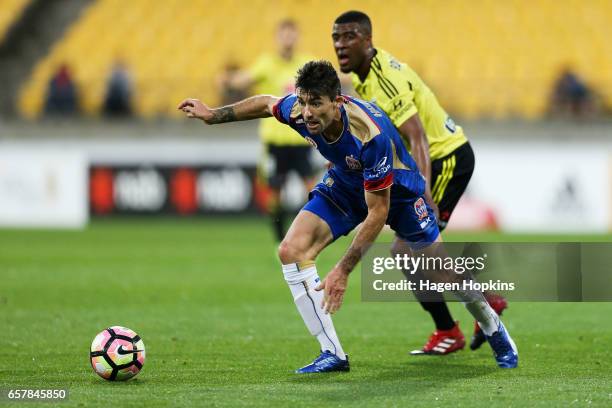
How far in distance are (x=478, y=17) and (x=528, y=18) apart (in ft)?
3.65

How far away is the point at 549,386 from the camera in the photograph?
617 centimetres

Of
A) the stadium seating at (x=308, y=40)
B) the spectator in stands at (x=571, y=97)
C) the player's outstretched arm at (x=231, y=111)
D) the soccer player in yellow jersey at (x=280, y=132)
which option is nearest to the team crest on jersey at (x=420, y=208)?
the player's outstretched arm at (x=231, y=111)

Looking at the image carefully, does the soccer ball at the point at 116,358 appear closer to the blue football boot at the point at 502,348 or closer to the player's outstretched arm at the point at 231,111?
the player's outstretched arm at the point at 231,111

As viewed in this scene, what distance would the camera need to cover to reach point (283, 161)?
14.1 metres

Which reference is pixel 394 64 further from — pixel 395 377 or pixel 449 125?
pixel 395 377

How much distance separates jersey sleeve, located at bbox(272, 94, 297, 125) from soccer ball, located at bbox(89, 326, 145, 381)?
1.59 meters

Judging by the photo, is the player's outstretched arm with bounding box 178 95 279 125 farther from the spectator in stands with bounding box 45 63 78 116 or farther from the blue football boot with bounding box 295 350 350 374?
the spectator in stands with bounding box 45 63 78 116

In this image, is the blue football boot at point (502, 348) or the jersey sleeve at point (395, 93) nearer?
the blue football boot at point (502, 348)

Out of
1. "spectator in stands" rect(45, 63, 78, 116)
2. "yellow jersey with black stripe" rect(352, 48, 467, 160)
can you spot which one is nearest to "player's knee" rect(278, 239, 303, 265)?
"yellow jersey with black stripe" rect(352, 48, 467, 160)

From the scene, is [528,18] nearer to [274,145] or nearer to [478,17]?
[478,17]

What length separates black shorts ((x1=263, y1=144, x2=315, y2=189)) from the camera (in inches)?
555

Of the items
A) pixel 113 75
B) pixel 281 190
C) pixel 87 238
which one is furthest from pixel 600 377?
pixel 113 75

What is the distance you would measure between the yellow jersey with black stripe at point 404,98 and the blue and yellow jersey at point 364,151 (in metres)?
0.65

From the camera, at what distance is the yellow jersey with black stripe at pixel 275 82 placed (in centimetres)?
1384
